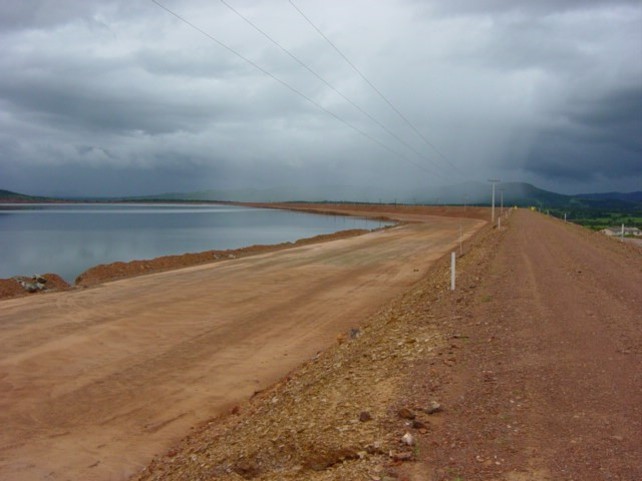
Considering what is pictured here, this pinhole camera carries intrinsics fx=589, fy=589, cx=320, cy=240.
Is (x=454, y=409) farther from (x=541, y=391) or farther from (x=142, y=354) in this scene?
(x=142, y=354)

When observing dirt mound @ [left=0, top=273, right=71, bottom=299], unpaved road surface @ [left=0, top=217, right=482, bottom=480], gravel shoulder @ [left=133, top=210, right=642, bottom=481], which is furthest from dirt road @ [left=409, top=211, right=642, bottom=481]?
dirt mound @ [left=0, top=273, right=71, bottom=299]

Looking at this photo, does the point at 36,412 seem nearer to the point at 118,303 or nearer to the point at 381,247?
the point at 118,303

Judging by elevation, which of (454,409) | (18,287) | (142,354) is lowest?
(18,287)

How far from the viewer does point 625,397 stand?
21.9ft

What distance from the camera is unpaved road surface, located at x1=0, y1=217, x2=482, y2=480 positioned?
8367mm

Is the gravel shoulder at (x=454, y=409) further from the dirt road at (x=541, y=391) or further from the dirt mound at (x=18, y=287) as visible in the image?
the dirt mound at (x=18, y=287)

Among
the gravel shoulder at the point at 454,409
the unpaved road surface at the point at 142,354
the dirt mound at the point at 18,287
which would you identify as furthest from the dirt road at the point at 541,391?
the dirt mound at the point at 18,287

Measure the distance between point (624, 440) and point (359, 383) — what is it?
11.4 ft

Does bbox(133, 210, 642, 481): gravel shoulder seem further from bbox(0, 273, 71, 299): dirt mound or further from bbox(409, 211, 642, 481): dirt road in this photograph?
bbox(0, 273, 71, 299): dirt mound

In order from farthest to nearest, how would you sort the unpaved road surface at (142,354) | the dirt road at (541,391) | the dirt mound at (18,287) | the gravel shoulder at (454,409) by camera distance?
the dirt mound at (18,287)
the unpaved road surface at (142,354)
the gravel shoulder at (454,409)
the dirt road at (541,391)

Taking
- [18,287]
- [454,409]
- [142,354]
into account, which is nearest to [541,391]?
[454,409]

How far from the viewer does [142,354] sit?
13078 millimetres

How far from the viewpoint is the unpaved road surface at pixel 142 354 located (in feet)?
27.5

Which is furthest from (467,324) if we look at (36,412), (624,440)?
(36,412)
